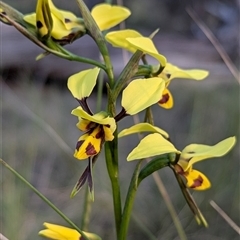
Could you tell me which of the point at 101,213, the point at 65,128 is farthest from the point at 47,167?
the point at 101,213

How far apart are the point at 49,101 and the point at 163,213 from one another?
1.11 metres

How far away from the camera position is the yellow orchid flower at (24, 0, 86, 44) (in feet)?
2.28

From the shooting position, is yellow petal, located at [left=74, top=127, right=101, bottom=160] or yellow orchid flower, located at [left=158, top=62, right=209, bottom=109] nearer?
yellow petal, located at [left=74, top=127, right=101, bottom=160]

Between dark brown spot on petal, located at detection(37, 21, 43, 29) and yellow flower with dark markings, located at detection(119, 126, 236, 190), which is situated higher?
dark brown spot on petal, located at detection(37, 21, 43, 29)

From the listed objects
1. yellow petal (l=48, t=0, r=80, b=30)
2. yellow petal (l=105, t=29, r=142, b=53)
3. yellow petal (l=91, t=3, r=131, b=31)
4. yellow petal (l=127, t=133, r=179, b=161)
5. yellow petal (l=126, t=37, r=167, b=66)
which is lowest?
yellow petal (l=127, t=133, r=179, b=161)

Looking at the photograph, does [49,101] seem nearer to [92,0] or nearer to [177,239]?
[177,239]

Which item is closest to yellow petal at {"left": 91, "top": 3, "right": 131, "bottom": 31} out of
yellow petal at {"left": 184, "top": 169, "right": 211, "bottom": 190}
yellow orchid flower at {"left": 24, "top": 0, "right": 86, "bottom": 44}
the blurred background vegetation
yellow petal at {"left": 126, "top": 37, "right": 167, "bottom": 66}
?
yellow orchid flower at {"left": 24, "top": 0, "right": 86, "bottom": 44}

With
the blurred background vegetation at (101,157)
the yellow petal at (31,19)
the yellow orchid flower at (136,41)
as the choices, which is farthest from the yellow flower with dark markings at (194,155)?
the blurred background vegetation at (101,157)

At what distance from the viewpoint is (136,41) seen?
66 centimetres

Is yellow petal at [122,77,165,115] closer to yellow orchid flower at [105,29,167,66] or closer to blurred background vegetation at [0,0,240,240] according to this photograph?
yellow orchid flower at [105,29,167,66]

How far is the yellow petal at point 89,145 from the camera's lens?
646 millimetres

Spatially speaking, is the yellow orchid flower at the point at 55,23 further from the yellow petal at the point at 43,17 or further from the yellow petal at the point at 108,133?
the yellow petal at the point at 108,133

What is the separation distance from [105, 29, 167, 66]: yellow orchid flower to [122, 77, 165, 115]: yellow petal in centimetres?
4

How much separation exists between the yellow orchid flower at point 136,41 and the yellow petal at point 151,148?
11cm
